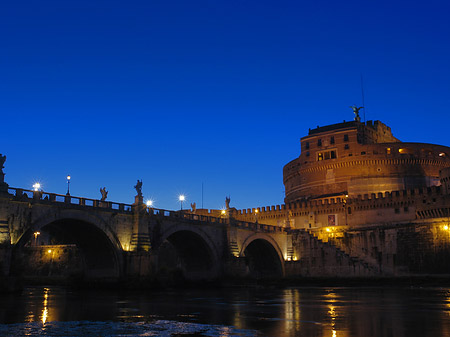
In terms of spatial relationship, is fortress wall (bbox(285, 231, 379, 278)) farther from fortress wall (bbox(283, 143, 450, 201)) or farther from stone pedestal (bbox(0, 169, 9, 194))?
stone pedestal (bbox(0, 169, 9, 194))

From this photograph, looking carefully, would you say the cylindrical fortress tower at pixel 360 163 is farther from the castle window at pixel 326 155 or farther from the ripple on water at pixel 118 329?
the ripple on water at pixel 118 329

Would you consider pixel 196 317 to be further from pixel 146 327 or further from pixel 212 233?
pixel 212 233

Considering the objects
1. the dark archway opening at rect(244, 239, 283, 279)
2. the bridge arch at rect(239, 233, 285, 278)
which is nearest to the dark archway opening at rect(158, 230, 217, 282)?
the bridge arch at rect(239, 233, 285, 278)

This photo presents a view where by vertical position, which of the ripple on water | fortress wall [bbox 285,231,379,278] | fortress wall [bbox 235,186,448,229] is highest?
fortress wall [bbox 235,186,448,229]

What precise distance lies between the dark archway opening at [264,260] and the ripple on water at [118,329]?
45571 mm

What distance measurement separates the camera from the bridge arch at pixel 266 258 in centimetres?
5898

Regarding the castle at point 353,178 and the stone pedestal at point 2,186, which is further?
the castle at point 353,178

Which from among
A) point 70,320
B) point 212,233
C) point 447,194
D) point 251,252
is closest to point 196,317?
point 70,320

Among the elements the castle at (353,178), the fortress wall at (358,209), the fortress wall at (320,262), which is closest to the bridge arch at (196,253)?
the fortress wall at (320,262)

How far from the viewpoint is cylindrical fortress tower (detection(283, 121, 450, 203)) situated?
73.0 meters

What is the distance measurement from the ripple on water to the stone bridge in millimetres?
16300

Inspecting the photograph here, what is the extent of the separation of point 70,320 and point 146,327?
353cm

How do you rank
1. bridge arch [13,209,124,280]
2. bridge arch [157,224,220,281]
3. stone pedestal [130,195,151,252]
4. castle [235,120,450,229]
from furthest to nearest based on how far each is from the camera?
castle [235,120,450,229] < bridge arch [157,224,220,281] < stone pedestal [130,195,151,252] < bridge arch [13,209,124,280]

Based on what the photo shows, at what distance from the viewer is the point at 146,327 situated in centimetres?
1326
